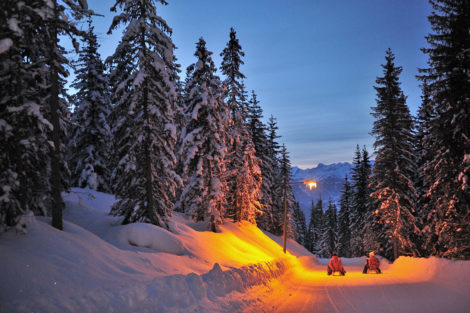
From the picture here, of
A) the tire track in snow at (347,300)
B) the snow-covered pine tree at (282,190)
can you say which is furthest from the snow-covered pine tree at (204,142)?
the snow-covered pine tree at (282,190)

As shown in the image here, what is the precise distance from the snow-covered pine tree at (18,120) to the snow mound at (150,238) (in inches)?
168

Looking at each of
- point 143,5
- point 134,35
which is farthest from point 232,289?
point 143,5

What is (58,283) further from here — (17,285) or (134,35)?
(134,35)

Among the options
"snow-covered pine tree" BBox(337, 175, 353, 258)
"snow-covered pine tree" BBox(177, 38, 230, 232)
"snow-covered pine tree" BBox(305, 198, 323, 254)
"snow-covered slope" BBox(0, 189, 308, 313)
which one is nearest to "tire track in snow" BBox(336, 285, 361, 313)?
"snow-covered slope" BBox(0, 189, 308, 313)

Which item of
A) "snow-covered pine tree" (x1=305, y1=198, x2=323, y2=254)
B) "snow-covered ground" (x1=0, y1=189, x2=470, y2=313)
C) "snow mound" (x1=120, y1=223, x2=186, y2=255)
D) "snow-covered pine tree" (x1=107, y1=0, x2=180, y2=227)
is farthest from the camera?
"snow-covered pine tree" (x1=305, y1=198, x2=323, y2=254)

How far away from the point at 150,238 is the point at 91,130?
16788mm

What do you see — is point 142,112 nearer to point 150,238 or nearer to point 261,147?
point 150,238

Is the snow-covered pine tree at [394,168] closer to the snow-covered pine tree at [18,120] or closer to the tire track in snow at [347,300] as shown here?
the tire track in snow at [347,300]

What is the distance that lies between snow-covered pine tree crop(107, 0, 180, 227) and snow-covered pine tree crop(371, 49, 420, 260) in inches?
737

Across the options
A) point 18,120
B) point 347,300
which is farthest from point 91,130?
point 347,300

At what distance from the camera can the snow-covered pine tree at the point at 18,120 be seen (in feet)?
22.1

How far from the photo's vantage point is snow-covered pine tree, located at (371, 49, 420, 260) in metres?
24.0

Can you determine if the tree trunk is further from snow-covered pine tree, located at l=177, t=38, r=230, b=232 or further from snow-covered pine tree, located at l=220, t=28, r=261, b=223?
snow-covered pine tree, located at l=220, t=28, r=261, b=223

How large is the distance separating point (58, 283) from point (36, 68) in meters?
5.83
